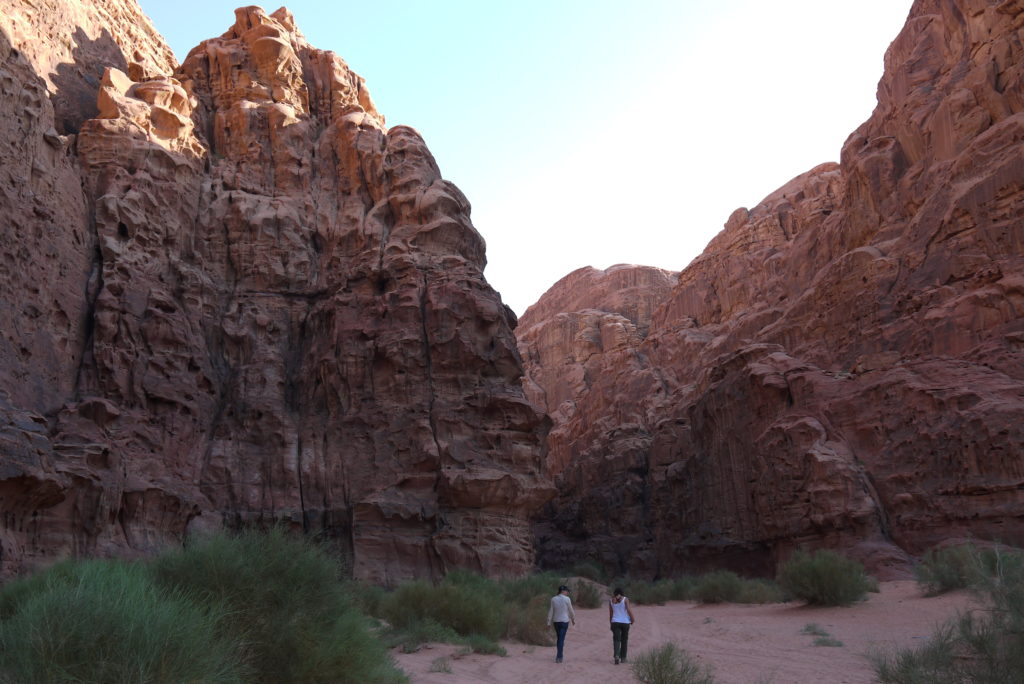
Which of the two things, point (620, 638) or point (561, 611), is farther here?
point (561, 611)

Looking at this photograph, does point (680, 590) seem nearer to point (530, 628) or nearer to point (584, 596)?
point (584, 596)

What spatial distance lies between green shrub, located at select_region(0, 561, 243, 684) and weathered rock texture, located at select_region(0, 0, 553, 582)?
14718mm

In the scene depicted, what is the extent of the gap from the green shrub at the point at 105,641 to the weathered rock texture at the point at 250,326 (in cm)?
1472

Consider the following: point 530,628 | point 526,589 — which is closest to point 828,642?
point 530,628

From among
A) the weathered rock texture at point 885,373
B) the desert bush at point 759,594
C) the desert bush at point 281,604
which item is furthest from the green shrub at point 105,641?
the weathered rock texture at point 885,373

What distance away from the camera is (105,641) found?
417 cm

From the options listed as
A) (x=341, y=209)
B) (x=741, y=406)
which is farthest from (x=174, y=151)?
(x=741, y=406)

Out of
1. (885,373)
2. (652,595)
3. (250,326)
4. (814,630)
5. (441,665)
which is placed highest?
(250,326)

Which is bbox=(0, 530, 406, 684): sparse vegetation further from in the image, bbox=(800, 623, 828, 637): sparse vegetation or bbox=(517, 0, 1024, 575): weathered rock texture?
bbox=(517, 0, 1024, 575): weathered rock texture

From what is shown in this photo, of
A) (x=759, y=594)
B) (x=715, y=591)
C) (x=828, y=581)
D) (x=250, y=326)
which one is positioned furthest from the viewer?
(x=250, y=326)

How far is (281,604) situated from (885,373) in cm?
2419

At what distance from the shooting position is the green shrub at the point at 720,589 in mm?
23703

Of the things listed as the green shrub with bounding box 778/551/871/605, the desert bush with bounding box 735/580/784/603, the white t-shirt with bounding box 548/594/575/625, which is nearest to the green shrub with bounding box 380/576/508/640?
the white t-shirt with bounding box 548/594/575/625

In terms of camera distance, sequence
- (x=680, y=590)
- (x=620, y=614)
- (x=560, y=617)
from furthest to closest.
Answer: (x=680, y=590) → (x=560, y=617) → (x=620, y=614)
